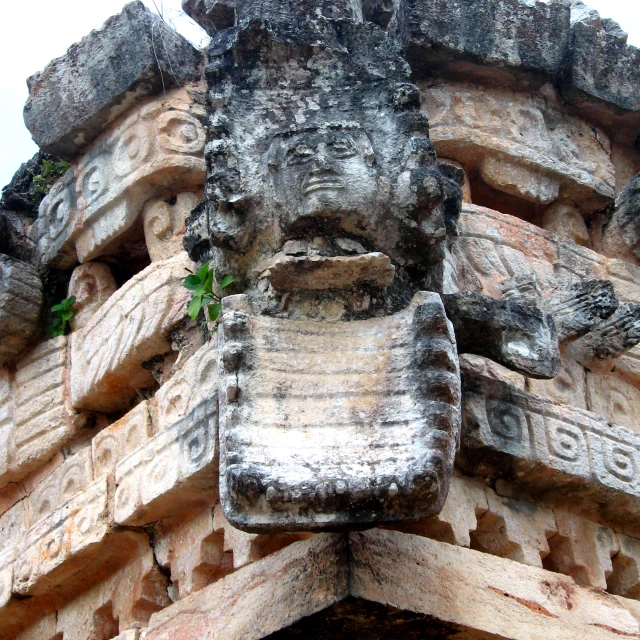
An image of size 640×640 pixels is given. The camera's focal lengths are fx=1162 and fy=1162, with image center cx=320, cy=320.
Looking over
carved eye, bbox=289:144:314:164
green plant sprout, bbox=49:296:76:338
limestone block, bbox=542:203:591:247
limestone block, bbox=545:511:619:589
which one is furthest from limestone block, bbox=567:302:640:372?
green plant sprout, bbox=49:296:76:338

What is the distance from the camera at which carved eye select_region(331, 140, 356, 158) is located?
3.31 metres

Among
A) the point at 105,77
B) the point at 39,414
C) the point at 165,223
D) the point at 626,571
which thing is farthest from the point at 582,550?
the point at 105,77

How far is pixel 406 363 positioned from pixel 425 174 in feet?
1.92

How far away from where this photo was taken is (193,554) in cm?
338

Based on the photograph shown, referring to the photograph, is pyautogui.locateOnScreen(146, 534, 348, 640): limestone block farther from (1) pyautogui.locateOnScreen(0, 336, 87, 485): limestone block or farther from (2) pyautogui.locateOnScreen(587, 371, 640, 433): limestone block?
(2) pyautogui.locateOnScreen(587, 371, 640, 433): limestone block

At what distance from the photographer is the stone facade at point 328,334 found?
2939 millimetres

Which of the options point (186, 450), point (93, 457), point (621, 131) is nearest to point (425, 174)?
point (186, 450)

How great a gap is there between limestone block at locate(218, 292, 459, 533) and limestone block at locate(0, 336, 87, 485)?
129cm

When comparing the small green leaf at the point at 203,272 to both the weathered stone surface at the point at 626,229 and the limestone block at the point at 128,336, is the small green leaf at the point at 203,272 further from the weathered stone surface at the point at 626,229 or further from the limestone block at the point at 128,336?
the weathered stone surface at the point at 626,229

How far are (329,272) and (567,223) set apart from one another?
65.2 inches

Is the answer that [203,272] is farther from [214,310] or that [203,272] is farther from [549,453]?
[549,453]

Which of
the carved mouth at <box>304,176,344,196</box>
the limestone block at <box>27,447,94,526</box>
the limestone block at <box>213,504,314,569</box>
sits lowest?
the limestone block at <box>213,504,314,569</box>

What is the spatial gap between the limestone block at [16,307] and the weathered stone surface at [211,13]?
133 cm

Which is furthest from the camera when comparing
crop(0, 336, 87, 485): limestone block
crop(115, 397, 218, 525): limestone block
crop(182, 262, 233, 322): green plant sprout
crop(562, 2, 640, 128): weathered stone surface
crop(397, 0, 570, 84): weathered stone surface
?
crop(562, 2, 640, 128): weathered stone surface
